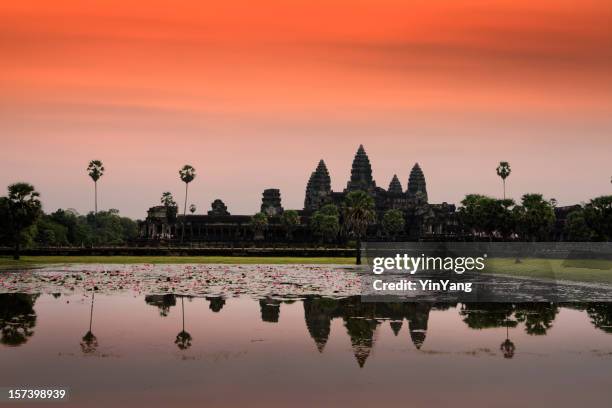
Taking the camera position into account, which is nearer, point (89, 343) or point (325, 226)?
point (89, 343)

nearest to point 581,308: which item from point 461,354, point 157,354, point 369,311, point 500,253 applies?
point 369,311

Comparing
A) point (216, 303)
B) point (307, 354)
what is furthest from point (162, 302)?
point (307, 354)

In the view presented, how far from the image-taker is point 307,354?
2109 cm

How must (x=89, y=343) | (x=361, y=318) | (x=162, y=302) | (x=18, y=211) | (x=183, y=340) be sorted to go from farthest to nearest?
(x=18, y=211)
(x=162, y=302)
(x=361, y=318)
(x=183, y=340)
(x=89, y=343)

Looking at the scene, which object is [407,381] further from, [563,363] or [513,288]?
[513,288]

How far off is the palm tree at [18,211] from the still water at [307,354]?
1905 inches

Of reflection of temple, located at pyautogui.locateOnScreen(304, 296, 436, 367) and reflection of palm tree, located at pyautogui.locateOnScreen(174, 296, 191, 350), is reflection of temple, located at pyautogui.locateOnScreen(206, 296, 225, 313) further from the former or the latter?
reflection of palm tree, located at pyautogui.locateOnScreen(174, 296, 191, 350)

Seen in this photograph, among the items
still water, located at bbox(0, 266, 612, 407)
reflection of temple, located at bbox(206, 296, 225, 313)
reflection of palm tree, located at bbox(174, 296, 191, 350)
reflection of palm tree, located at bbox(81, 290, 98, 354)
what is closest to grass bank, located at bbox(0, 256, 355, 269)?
reflection of temple, located at bbox(206, 296, 225, 313)

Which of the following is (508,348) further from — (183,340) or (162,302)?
(162,302)

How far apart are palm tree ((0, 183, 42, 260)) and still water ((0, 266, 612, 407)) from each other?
48.4 m

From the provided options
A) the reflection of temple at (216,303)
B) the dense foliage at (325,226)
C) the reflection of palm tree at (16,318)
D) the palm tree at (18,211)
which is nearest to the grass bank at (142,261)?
the palm tree at (18,211)

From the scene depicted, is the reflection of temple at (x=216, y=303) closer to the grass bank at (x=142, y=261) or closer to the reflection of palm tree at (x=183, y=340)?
the reflection of palm tree at (x=183, y=340)

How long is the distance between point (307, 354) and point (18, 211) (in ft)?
212

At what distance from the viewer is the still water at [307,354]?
1645 cm
